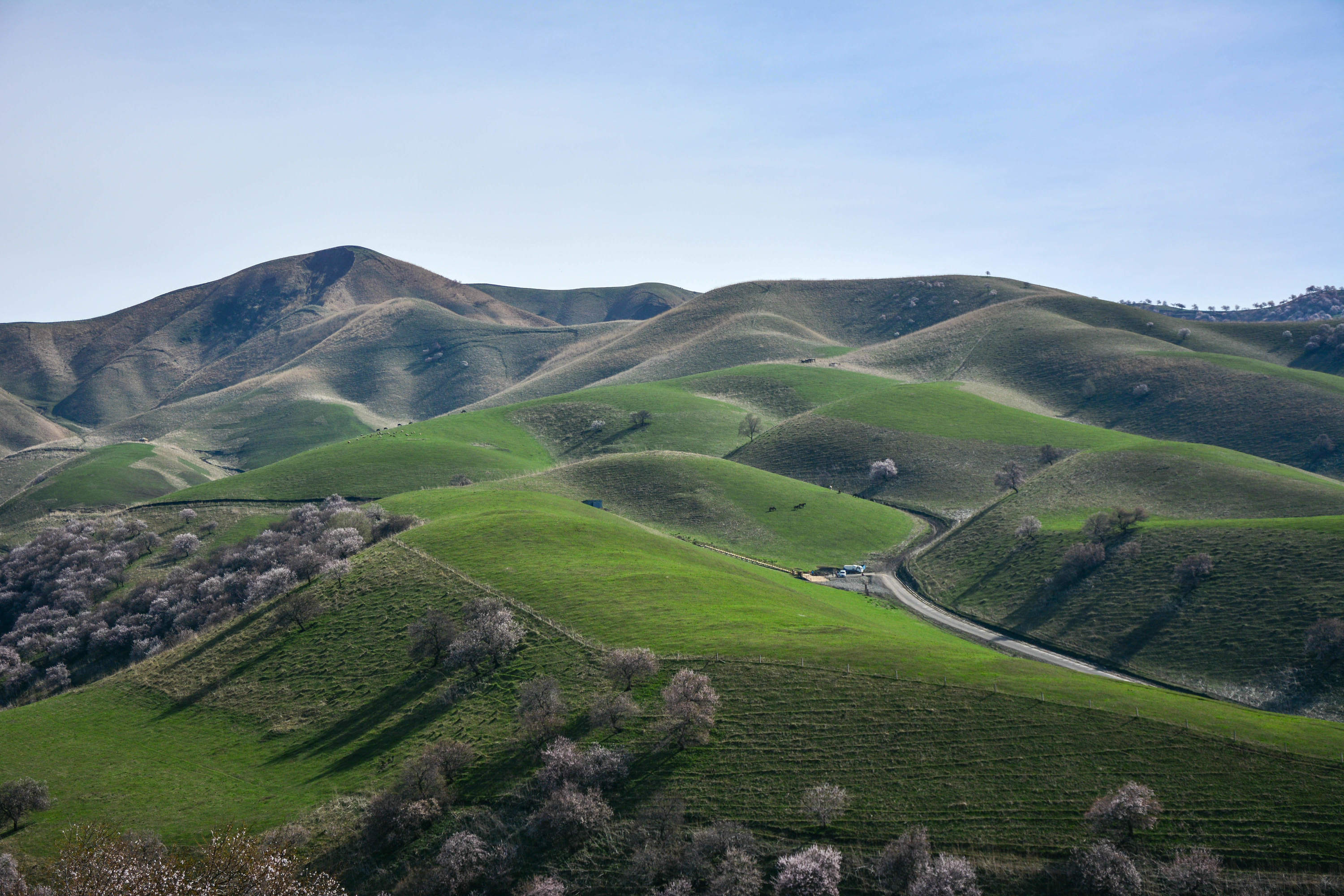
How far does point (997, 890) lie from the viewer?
33.3 m

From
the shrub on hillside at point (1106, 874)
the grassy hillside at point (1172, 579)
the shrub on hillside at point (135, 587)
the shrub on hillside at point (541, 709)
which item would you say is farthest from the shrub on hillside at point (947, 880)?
the shrub on hillside at point (135, 587)

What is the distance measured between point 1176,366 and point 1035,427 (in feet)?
229

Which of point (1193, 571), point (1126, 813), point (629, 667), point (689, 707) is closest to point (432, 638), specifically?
point (629, 667)

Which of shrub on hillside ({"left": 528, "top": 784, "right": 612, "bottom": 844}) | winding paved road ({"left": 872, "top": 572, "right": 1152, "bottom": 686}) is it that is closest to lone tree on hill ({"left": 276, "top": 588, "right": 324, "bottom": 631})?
shrub on hillside ({"left": 528, "top": 784, "right": 612, "bottom": 844})

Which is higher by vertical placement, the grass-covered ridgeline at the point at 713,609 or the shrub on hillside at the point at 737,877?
the grass-covered ridgeline at the point at 713,609

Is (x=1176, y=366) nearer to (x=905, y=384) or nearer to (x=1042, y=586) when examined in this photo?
(x=905, y=384)

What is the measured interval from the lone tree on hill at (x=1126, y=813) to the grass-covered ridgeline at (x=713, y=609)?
309 inches

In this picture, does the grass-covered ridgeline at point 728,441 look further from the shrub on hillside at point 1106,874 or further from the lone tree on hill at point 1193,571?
the shrub on hillside at point 1106,874

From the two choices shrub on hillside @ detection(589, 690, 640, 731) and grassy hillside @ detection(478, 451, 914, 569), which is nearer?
shrub on hillside @ detection(589, 690, 640, 731)

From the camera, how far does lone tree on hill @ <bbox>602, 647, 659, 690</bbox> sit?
50562mm

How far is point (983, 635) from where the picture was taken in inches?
3078

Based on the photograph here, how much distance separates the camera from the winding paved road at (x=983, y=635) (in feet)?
226

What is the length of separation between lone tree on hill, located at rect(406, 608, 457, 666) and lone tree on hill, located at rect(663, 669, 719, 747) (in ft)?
68.2

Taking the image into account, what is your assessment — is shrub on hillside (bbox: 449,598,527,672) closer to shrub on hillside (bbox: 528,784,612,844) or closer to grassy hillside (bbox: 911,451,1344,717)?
shrub on hillside (bbox: 528,784,612,844)
